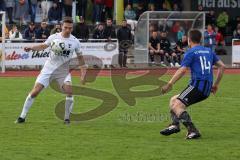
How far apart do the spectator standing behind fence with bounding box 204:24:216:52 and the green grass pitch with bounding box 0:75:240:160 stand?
49.5 feet

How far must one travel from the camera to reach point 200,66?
12195mm

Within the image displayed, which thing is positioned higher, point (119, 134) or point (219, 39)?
point (219, 39)

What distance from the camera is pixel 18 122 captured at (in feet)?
47.3

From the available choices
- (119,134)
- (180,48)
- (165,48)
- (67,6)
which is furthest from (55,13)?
(119,134)

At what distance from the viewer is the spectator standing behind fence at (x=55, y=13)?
34.7m

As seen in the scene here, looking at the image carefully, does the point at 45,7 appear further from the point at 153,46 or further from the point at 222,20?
the point at 222,20

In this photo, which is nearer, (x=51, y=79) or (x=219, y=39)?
(x=51, y=79)

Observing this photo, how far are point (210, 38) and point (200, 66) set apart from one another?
2299 cm

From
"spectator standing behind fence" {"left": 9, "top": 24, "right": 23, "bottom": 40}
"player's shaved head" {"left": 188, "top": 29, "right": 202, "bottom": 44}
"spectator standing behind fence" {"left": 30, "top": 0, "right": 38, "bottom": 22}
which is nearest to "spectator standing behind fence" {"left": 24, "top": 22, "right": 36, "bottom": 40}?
"spectator standing behind fence" {"left": 9, "top": 24, "right": 23, "bottom": 40}

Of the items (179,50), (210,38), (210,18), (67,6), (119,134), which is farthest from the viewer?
(210,18)

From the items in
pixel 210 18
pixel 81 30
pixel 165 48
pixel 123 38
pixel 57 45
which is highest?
pixel 210 18

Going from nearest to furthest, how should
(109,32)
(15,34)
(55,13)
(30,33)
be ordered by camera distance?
(15,34)
(30,33)
(109,32)
(55,13)

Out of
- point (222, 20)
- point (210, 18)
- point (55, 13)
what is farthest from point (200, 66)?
point (222, 20)

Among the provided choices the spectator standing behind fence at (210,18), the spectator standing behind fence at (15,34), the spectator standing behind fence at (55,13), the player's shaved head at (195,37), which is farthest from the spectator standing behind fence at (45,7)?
the player's shaved head at (195,37)
